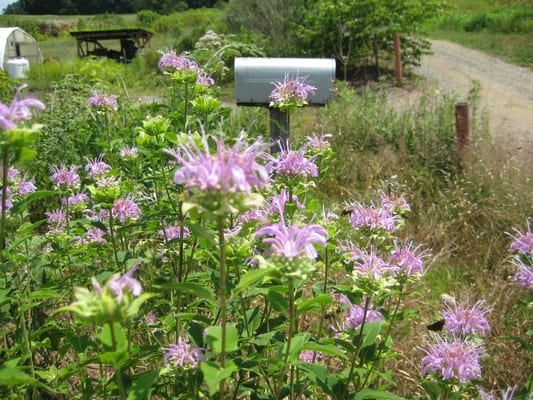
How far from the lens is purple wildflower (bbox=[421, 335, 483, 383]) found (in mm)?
1250

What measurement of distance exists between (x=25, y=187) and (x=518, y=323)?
6.48 ft

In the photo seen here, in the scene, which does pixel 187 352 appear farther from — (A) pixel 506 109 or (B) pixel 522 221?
(A) pixel 506 109

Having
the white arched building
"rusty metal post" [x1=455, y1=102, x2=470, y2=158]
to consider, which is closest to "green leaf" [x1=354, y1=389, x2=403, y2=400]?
"rusty metal post" [x1=455, y1=102, x2=470, y2=158]

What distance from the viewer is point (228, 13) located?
14.5m

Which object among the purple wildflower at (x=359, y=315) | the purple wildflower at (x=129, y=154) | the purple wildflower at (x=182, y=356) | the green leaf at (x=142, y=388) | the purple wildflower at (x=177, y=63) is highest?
the purple wildflower at (x=177, y=63)

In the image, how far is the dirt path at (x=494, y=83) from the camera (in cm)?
595

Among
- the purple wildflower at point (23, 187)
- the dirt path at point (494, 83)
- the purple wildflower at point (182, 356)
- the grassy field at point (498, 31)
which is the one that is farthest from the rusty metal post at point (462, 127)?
the grassy field at point (498, 31)

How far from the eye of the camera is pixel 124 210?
1798mm

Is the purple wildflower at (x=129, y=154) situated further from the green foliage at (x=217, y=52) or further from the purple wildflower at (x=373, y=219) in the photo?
the purple wildflower at (x=373, y=219)

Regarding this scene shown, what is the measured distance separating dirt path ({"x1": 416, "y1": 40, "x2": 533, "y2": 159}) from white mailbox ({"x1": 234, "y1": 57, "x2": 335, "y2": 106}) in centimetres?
162

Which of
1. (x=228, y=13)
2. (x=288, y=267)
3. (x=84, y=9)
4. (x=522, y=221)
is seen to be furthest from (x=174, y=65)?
(x=84, y=9)

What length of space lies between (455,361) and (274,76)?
199cm

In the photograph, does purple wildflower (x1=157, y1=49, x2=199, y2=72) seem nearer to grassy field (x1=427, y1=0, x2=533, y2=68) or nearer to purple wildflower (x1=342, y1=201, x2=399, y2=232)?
purple wildflower (x1=342, y1=201, x2=399, y2=232)

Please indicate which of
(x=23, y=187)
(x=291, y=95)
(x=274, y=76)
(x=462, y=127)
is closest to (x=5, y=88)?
(x=274, y=76)
